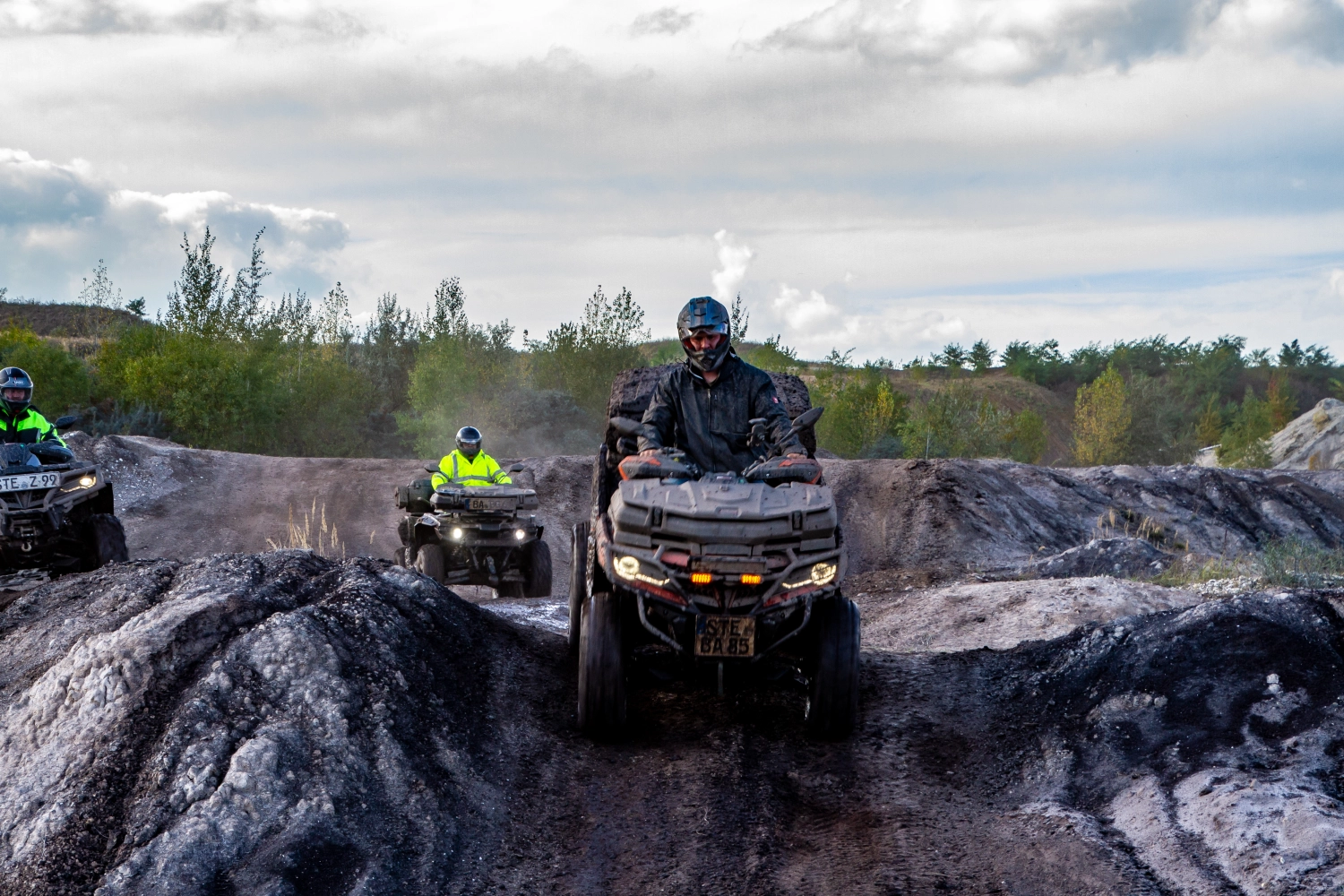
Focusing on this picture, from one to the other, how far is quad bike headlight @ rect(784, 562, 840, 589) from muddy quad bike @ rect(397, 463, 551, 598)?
7065 millimetres

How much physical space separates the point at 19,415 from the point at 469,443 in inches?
201

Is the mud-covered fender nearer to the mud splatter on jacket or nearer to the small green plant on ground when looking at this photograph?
the mud splatter on jacket

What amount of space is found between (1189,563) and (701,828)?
36.9 ft

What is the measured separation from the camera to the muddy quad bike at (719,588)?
6.20 meters

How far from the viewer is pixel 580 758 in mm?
6746

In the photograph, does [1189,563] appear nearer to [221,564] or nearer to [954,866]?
[954,866]

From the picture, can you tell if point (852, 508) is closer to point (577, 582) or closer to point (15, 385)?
point (577, 582)

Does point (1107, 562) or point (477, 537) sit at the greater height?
point (477, 537)

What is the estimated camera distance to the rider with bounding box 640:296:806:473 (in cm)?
758

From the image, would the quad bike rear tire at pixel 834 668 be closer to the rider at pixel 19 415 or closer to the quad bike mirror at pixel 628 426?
the quad bike mirror at pixel 628 426

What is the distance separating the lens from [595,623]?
6.59m

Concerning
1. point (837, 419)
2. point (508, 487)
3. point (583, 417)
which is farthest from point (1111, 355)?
point (508, 487)

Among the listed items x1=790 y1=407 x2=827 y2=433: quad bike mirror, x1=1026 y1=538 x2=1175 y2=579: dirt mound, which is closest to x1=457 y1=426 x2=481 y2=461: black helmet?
x1=790 y1=407 x2=827 y2=433: quad bike mirror

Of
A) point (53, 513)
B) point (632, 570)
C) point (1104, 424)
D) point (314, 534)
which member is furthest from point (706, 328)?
point (1104, 424)
